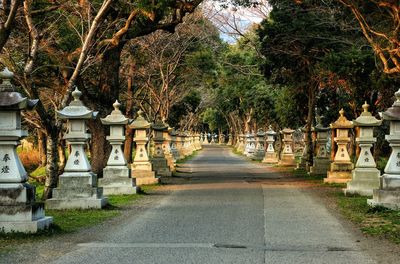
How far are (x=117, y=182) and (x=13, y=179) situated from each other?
7944 millimetres

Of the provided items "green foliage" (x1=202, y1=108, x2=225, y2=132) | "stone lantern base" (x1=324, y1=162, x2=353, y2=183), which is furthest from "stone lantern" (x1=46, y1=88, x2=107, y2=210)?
"green foliage" (x1=202, y1=108, x2=225, y2=132)

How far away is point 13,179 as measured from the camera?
33.1 feet

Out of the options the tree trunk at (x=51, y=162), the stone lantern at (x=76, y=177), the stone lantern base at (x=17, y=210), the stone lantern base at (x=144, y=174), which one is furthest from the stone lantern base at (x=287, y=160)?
the stone lantern base at (x=17, y=210)

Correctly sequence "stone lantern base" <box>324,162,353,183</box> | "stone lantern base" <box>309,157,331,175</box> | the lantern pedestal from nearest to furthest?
"stone lantern base" <box>324,162,353,183</box>
"stone lantern base" <box>309,157,331,175</box>
the lantern pedestal

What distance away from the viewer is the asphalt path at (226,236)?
831 cm

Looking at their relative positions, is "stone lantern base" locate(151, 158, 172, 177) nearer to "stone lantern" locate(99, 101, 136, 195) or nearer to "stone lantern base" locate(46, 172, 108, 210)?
"stone lantern" locate(99, 101, 136, 195)

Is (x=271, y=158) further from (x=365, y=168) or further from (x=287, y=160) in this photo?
(x=365, y=168)

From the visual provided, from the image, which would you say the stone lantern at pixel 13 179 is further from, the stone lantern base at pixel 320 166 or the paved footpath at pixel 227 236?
the stone lantern base at pixel 320 166

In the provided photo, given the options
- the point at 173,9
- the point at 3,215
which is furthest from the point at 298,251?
the point at 173,9

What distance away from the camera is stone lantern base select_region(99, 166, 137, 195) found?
704 inches

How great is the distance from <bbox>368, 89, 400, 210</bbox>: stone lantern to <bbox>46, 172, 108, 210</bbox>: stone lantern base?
19.9 feet

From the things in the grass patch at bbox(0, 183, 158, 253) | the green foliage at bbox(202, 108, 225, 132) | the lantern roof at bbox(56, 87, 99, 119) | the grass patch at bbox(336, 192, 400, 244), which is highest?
the green foliage at bbox(202, 108, 225, 132)

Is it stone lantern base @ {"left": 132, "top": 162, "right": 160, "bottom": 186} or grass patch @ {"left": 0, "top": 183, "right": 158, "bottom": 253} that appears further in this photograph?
stone lantern base @ {"left": 132, "top": 162, "right": 160, "bottom": 186}

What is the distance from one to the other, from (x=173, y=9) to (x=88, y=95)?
4.15 m
